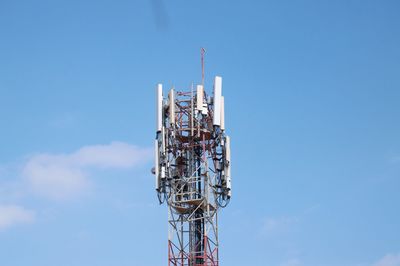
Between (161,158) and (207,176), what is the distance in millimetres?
5762

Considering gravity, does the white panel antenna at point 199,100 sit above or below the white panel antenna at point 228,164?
above

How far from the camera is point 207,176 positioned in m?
106

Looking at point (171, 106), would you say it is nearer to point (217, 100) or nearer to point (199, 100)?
point (199, 100)

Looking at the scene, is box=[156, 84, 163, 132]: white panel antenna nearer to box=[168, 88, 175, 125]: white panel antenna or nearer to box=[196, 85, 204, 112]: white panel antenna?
box=[168, 88, 175, 125]: white panel antenna

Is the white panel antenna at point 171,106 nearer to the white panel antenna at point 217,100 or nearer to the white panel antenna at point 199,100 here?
the white panel antenna at point 199,100

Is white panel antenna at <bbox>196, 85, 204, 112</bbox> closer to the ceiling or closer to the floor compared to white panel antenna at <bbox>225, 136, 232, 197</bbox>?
closer to the ceiling

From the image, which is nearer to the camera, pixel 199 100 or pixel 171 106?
pixel 199 100

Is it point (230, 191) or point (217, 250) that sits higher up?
point (230, 191)

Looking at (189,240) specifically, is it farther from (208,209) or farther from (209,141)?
(209,141)

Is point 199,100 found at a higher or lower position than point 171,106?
higher

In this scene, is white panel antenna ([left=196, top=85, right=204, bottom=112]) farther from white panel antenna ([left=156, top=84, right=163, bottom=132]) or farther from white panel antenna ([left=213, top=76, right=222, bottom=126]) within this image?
white panel antenna ([left=156, top=84, right=163, bottom=132])

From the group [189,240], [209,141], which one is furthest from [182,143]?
[189,240]

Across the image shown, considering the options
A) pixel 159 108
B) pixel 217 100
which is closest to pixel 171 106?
pixel 159 108

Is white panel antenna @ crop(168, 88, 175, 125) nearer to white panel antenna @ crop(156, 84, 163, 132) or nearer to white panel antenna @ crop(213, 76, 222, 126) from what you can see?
white panel antenna @ crop(156, 84, 163, 132)
